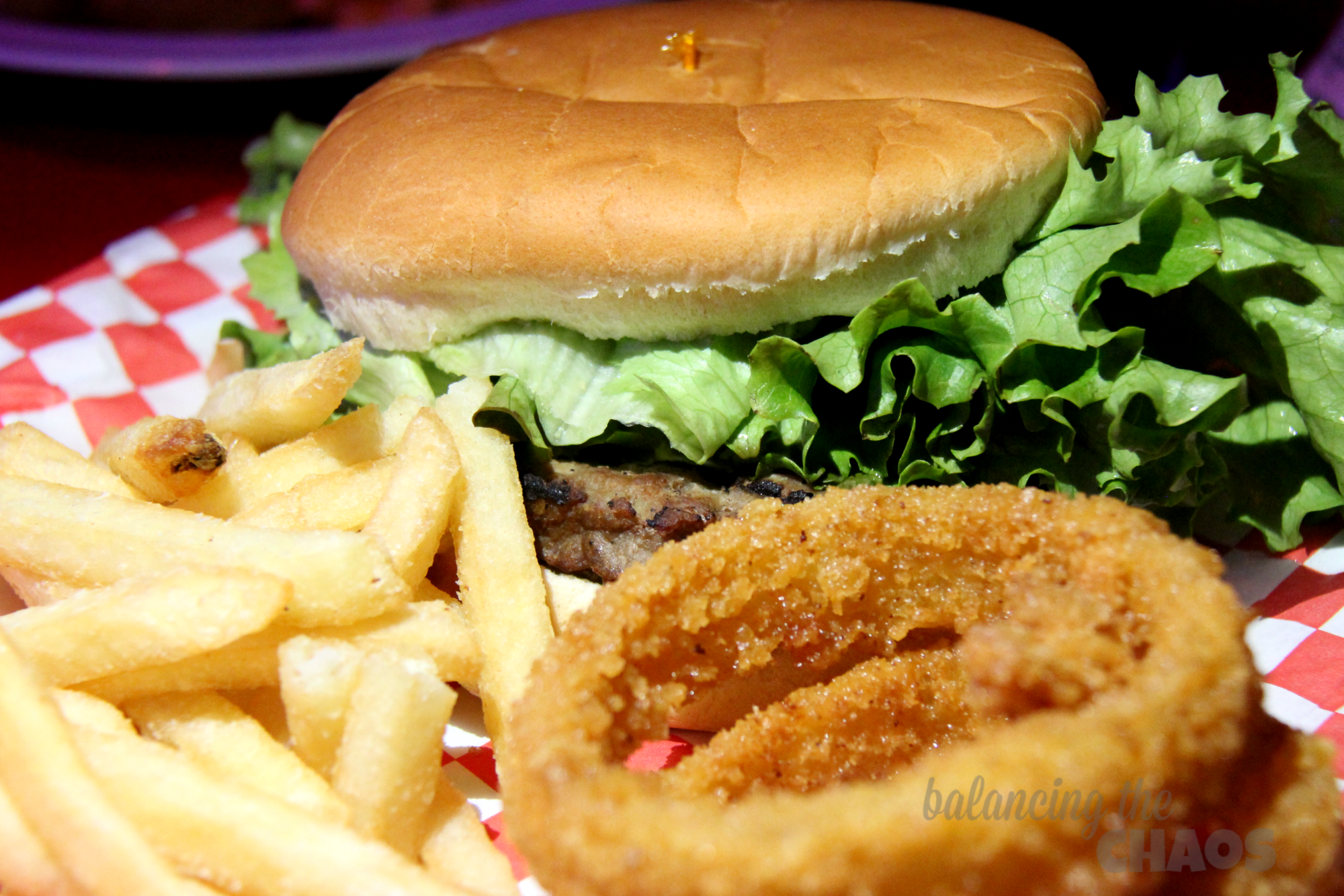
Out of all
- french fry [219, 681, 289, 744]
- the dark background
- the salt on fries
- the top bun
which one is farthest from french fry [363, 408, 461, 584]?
the dark background

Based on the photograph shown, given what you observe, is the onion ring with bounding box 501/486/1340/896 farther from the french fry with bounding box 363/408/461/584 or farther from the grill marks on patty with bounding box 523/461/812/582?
the french fry with bounding box 363/408/461/584

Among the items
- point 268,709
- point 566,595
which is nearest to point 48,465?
point 268,709

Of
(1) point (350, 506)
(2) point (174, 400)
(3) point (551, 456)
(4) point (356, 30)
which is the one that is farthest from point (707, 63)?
(4) point (356, 30)

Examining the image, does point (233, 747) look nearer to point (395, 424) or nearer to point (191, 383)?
point (395, 424)

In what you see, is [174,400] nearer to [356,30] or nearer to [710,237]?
[710,237]

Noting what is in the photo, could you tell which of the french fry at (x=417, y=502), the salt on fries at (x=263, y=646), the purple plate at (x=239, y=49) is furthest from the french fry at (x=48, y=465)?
the purple plate at (x=239, y=49)

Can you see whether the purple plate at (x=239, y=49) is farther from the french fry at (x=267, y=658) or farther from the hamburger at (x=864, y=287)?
the french fry at (x=267, y=658)

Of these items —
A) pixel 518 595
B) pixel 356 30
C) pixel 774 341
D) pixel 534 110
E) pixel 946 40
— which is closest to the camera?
pixel 518 595
